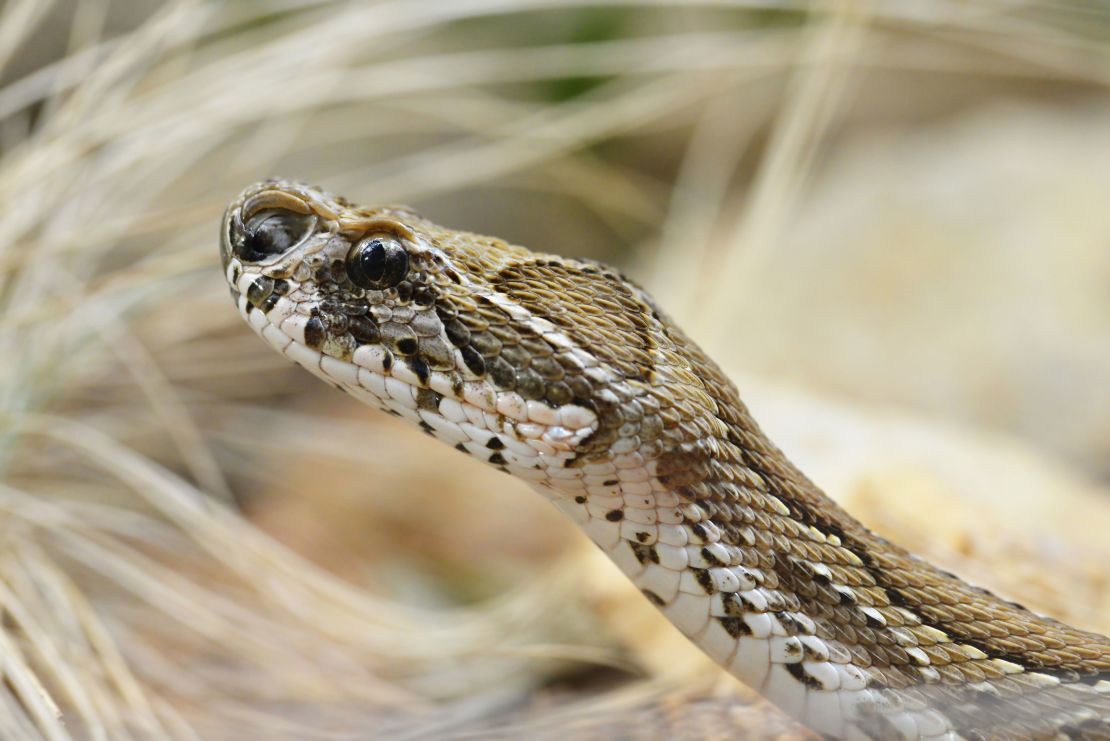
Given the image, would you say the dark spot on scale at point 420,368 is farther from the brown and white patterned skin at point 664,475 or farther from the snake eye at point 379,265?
the snake eye at point 379,265

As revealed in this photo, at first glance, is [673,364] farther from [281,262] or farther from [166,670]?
[166,670]

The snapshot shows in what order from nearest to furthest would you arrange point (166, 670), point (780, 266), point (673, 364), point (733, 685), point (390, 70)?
point (673, 364), point (733, 685), point (166, 670), point (390, 70), point (780, 266)

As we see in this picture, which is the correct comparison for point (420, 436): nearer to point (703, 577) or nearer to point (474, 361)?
point (474, 361)

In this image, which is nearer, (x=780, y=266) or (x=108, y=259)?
(x=108, y=259)

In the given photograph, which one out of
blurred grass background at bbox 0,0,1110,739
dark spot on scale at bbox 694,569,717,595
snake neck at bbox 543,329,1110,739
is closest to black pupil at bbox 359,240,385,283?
snake neck at bbox 543,329,1110,739

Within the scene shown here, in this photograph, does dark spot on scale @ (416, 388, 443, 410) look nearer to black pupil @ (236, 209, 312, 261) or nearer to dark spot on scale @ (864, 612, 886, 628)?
black pupil @ (236, 209, 312, 261)

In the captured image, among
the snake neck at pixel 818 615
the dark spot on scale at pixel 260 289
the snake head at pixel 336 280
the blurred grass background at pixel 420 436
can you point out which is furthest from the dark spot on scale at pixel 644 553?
the dark spot on scale at pixel 260 289

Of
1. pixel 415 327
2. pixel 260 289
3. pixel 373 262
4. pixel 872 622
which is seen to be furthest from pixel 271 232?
pixel 872 622

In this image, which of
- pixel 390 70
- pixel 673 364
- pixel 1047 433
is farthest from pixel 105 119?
pixel 1047 433

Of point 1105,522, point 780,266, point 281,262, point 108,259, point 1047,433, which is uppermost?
point 780,266
